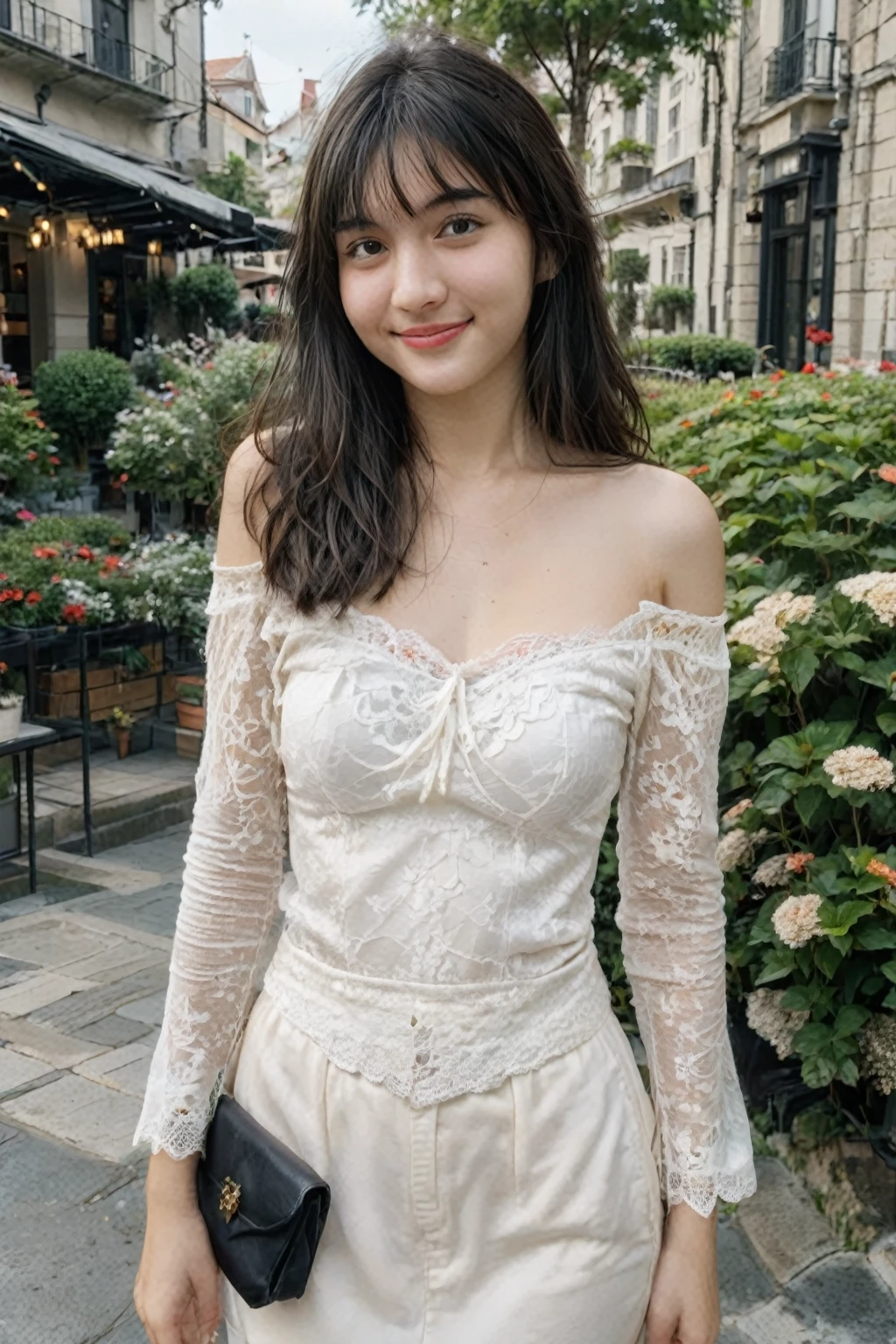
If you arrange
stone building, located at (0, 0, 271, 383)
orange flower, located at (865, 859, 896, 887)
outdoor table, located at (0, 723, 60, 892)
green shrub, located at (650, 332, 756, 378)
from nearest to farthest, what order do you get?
orange flower, located at (865, 859, 896, 887) < outdoor table, located at (0, 723, 60, 892) < stone building, located at (0, 0, 271, 383) < green shrub, located at (650, 332, 756, 378)

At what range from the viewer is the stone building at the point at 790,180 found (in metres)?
15.2

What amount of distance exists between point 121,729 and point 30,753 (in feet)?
5.67

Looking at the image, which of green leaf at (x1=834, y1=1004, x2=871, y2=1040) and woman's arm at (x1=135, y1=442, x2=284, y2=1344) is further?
A: green leaf at (x1=834, y1=1004, x2=871, y2=1040)

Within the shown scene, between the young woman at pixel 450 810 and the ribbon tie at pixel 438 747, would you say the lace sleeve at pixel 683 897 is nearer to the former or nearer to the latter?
the young woman at pixel 450 810

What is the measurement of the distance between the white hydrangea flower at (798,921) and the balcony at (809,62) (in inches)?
646

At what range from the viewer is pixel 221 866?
1354mm

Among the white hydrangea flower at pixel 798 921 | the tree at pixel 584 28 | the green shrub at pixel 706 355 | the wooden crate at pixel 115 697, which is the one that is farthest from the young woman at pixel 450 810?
the green shrub at pixel 706 355

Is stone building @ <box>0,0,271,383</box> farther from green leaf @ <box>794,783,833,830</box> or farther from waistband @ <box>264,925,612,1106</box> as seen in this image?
waistband @ <box>264,925,612,1106</box>

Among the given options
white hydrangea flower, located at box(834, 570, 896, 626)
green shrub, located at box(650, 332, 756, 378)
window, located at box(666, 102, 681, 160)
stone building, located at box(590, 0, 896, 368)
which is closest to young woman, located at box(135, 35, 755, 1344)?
white hydrangea flower, located at box(834, 570, 896, 626)

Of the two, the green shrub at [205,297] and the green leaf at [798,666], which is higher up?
the green shrub at [205,297]

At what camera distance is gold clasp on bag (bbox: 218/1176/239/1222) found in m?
1.28

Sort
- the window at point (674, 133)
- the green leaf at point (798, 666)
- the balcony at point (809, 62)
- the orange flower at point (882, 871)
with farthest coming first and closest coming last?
the window at point (674, 133) < the balcony at point (809, 62) < the green leaf at point (798, 666) < the orange flower at point (882, 871)

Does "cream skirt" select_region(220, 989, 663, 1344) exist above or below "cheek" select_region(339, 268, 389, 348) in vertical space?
below

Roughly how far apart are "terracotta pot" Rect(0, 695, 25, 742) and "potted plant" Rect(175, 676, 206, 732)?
1679mm
